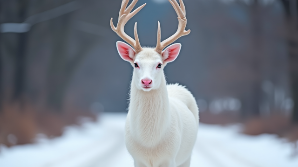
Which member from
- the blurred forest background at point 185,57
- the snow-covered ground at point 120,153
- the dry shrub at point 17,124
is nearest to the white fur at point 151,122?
the snow-covered ground at point 120,153

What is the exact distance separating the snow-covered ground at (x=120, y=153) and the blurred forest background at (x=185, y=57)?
524mm

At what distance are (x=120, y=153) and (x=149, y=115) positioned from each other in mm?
5159

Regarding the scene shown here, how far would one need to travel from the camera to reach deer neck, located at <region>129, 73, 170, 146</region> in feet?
16.1

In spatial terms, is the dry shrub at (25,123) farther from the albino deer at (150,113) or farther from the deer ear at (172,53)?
the deer ear at (172,53)

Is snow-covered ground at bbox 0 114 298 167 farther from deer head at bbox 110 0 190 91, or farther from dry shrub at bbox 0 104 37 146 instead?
deer head at bbox 110 0 190 91

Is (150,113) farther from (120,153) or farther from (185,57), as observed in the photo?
(185,57)

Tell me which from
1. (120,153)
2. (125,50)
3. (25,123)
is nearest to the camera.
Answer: (125,50)

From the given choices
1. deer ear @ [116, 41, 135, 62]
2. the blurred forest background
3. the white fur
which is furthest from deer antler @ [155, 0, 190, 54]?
the blurred forest background

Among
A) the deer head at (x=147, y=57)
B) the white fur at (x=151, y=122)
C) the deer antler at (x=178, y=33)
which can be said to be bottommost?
the white fur at (x=151, y=122)

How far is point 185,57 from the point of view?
83.5 ft

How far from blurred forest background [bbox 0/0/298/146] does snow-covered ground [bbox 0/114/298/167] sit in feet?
1.72

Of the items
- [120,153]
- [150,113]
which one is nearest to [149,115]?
[150,113]

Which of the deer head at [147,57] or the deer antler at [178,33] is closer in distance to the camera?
the deer head at [147,57]

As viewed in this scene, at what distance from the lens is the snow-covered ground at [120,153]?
8418 mm
